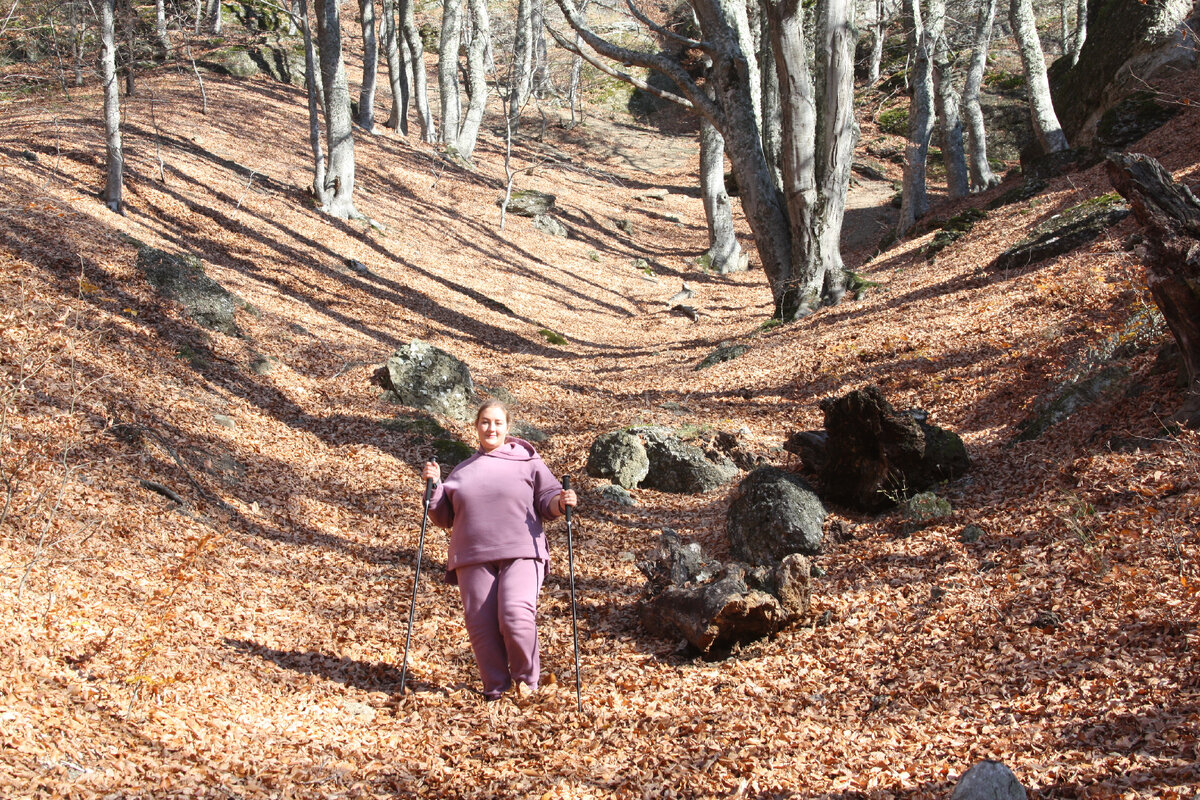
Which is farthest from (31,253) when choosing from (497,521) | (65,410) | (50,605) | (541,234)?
(541,234)

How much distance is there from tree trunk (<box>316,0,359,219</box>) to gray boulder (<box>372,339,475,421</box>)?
7600 mm

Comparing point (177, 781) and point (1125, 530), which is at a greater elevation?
point (1125, 530)

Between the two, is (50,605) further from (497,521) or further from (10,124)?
(10,124)

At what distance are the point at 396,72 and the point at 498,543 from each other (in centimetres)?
2525

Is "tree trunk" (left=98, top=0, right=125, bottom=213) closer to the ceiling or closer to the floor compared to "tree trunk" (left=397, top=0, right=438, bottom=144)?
closer to the floor

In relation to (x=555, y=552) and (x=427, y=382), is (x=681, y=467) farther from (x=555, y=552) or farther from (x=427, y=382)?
(x=427, y=382)

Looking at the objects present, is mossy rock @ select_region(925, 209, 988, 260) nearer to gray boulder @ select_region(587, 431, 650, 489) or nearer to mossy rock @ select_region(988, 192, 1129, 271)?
mossy rock @ select_region(988, 192, 1129, 271)

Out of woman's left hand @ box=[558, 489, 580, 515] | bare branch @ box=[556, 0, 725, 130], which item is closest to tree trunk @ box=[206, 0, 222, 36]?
bare branch @ box=[556, 0, 725, 130]

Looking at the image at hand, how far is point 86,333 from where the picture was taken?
26.2ft

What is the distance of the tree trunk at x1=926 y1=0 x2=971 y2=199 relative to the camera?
16.9 m

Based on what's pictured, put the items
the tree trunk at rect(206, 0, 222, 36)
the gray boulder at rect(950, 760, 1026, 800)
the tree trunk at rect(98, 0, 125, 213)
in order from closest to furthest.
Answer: the gray boulder at rect(950, 760, 1026, 800) → the tree trunk at rect(98, 0, 125, 213) → the tree trunk at rect(206, 0, 222, 36)

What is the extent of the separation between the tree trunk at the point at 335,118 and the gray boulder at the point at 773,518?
1271 centimetres

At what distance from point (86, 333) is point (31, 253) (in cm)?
190

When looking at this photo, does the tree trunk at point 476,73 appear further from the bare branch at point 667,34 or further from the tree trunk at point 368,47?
the bare branch at point 667,34
